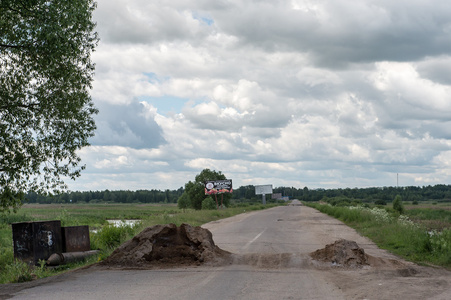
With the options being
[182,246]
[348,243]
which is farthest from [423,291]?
[182,246]

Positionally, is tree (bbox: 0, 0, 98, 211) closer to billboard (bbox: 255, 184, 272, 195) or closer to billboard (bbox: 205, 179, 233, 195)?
billboard (bbox: 205, 179, 233, 195)

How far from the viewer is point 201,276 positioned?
10.2 m

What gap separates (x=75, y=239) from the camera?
1387cm

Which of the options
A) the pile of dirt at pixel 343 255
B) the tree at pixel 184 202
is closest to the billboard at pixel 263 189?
the tree at pixel 184 202

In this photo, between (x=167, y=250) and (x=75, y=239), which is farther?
(x=75, y=239)

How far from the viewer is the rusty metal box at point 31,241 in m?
12.2

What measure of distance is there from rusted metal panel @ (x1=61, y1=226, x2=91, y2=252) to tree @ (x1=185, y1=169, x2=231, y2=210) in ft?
248

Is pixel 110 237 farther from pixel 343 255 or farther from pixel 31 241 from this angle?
pixel 343 255

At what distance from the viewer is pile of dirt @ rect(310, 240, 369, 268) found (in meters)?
11.7

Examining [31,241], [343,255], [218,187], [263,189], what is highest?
[218,187]

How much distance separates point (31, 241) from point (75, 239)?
1801mm

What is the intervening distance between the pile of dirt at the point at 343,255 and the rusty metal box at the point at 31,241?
7.41 meters

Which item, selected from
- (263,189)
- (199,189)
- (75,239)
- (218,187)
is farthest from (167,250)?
(263,189)

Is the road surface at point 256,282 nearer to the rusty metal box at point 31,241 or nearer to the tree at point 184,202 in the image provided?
the rusty metal box at point 31,241
